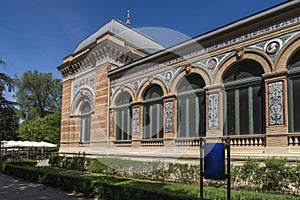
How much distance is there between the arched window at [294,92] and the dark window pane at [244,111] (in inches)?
61.0

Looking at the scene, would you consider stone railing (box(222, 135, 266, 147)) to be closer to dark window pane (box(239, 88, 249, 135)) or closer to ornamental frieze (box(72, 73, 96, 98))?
dark window pane (box(239, 88, 249, 135))

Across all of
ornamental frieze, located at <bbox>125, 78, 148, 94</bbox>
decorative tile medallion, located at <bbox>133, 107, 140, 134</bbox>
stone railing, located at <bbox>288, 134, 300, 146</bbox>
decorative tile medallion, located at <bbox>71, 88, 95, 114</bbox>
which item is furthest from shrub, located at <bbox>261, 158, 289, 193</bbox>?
decorative tile medallion, located at <bbox>71, 88, 95, 114</bbox>

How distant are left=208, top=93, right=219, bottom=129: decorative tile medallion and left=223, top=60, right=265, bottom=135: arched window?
321 mm

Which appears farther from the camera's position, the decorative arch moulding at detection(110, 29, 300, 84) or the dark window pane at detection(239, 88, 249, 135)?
the dark window pane at detection(239, 88, 249, 135)

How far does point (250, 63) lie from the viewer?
9.97 meters

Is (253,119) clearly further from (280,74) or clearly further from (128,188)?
(128,188)

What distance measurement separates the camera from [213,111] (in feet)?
34.9

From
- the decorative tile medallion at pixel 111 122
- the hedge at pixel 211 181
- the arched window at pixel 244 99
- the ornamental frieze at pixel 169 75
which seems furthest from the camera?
the decorative tile medallion at pixel 111 122

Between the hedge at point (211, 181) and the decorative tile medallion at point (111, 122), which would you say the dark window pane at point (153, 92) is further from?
the hedge at point (211, 181)

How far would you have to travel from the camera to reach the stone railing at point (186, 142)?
1122 centimetres

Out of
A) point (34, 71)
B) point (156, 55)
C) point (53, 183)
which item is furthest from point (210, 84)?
point (34, 71)

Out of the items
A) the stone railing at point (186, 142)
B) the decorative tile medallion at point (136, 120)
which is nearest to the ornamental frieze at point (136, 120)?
the decorative tile medallion at point (136, 120)

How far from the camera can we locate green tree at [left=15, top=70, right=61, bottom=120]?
44.1 metres

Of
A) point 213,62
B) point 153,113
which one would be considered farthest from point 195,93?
point 153,113
